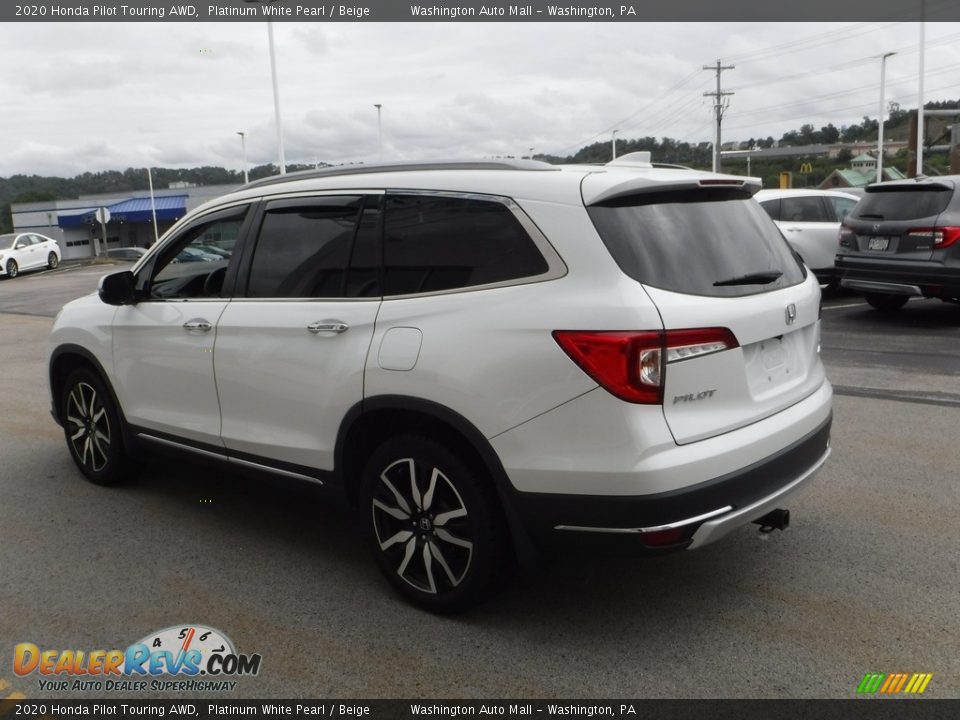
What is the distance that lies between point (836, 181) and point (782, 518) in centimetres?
6601

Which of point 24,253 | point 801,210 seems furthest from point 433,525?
point 24,253

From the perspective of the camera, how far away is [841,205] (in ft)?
43.3

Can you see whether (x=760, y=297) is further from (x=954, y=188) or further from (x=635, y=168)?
(x=954, y=188)

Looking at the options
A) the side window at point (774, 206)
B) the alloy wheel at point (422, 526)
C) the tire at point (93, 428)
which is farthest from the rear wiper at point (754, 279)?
the side window at point (774, 206)

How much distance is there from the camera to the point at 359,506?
150 inches

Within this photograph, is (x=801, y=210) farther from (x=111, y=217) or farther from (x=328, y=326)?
(x=111, y=217)

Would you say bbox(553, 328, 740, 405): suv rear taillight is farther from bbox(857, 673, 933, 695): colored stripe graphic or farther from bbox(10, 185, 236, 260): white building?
bbox(10, 185, 236, 260): white building

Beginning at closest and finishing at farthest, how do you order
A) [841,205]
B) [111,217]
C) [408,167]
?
[408,167]
[841,205]
[111,217]

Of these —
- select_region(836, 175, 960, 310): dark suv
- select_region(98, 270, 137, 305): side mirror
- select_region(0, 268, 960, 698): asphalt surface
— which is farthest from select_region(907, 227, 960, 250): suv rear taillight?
select_region(98, 270, 137, 305): side mirror

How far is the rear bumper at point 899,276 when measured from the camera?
970 centimetres

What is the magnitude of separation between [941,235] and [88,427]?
Result: 353 inches

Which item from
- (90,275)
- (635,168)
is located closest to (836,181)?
(90,275)

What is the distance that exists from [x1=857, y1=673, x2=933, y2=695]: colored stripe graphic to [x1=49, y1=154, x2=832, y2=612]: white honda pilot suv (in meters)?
0.67

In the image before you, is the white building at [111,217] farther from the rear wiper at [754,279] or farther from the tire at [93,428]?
the rear wiper at [754,279]
